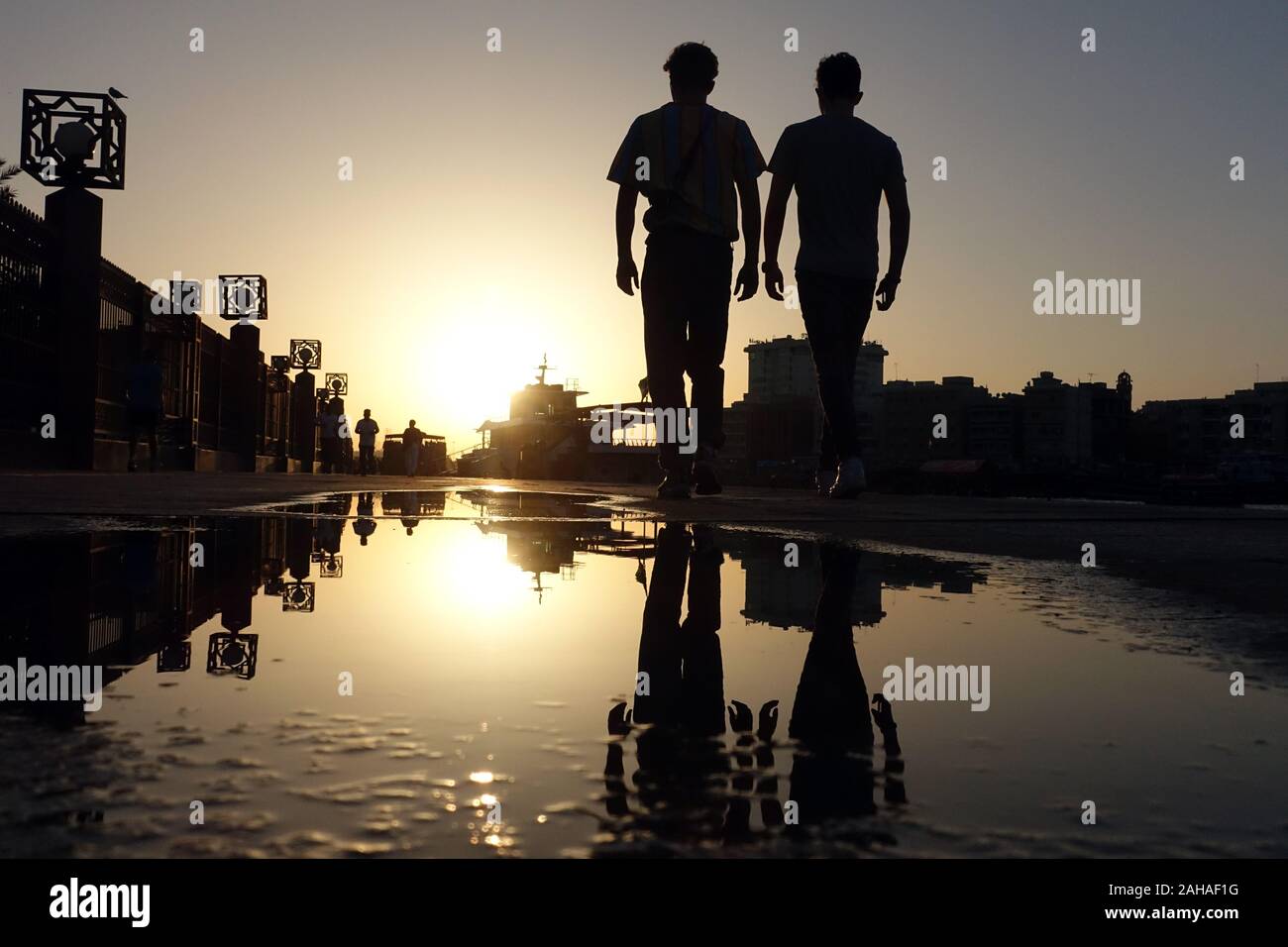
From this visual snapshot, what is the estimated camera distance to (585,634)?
228 cm

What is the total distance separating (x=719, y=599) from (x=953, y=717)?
130 cm

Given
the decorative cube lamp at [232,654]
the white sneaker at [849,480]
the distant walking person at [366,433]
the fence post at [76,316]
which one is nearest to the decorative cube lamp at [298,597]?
the decorative cube lamp at [232,654]

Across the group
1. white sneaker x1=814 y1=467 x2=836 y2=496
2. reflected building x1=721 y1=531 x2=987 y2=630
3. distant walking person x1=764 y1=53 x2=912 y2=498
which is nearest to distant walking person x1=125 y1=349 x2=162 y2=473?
white sneaker x1=814 y1=467 x2=836 y2=496

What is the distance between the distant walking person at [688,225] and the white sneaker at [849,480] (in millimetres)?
923

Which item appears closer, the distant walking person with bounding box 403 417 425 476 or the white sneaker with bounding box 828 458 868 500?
the white sneaker with bounding box 828 458 868 500

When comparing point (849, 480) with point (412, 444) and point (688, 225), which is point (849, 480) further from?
point (412, 444)

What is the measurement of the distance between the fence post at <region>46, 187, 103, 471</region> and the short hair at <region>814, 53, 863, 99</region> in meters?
13.0

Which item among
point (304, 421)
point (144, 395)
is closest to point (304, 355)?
point (304, 421)

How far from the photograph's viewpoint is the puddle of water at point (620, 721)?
1.06m

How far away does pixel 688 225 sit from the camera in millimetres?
7168

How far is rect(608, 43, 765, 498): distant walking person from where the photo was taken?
709 cm

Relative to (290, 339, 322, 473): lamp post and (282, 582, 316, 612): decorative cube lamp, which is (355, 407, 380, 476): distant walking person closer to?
(290, 339, 322, 473): lamp post

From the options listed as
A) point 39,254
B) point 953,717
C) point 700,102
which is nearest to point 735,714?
point 953,717
